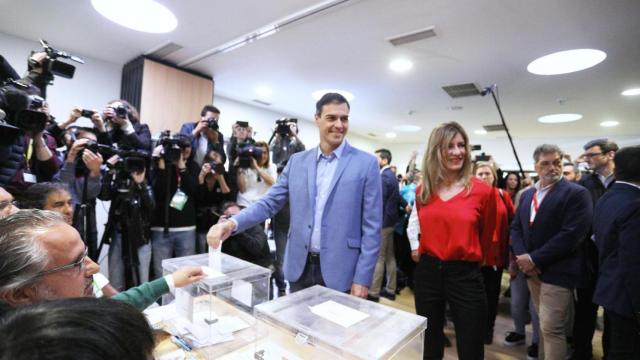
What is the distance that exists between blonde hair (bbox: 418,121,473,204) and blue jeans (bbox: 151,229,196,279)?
1.92 metres

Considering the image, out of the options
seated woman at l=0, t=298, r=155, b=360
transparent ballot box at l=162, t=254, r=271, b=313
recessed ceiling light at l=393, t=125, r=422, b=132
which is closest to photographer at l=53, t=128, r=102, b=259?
transparent ballot box at l=162, t=254, r=271, b=313

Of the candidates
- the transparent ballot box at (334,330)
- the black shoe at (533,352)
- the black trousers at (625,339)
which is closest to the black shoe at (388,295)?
the black shoe at (533,352)

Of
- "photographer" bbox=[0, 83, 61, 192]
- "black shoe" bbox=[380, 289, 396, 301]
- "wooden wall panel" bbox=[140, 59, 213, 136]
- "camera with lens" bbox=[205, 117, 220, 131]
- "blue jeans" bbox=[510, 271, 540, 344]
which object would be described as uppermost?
"wooden wall panel" bbox=[140, 59, 213, 136]

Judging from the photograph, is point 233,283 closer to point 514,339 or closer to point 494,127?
point 514,339

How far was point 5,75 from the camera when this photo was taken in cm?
172

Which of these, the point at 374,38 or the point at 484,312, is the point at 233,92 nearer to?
the point at 374,38

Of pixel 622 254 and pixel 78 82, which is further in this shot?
pixel 78 82

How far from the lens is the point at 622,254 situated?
1.52 metres

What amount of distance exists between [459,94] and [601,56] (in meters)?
1.66

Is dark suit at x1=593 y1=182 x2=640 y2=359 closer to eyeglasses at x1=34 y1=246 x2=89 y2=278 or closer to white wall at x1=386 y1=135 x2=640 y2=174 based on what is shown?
eyeglasses at x1=34 y1=246 x2=89 y2=278

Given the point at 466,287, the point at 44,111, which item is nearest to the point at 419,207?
the point at 466,287

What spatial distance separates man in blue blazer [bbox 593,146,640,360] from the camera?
148cm

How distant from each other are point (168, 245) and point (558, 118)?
6.92m

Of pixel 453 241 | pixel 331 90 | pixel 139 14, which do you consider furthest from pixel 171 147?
pixel 331 90
